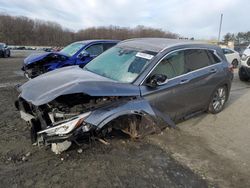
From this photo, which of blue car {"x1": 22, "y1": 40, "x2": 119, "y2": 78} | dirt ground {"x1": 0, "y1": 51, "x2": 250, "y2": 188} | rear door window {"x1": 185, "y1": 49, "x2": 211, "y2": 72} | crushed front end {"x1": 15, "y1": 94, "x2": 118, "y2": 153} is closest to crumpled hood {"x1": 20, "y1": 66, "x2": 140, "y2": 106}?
crushed front end {"x1": 15, "y1": 94, "x2": 118, "y2": 153}

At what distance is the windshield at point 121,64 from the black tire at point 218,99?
221cm

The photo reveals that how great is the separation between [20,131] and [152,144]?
7.44ft

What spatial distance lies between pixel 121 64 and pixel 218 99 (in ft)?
9.25

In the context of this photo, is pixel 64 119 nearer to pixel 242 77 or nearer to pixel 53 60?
pixel 53 60

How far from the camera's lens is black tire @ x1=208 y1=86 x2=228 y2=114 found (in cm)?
625

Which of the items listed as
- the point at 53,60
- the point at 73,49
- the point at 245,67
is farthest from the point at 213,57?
the point at 245,67

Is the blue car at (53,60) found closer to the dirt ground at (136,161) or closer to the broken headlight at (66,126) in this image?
the dirt ground at (136,161)

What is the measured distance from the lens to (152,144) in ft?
14.9

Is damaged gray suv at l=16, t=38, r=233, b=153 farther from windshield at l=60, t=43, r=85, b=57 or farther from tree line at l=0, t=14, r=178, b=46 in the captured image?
tree line at l=0, t=14, r=178, b=46

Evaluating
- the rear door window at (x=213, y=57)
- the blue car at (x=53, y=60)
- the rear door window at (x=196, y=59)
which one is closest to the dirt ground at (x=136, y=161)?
the rear door window at (x=196, y=59)

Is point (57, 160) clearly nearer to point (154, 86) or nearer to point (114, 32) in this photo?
point (154, 86)

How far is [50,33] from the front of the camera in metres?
69.7

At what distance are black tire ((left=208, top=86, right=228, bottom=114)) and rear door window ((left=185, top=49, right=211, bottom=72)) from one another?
770 millimetres

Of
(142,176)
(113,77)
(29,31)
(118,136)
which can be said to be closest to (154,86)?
(113,77)
